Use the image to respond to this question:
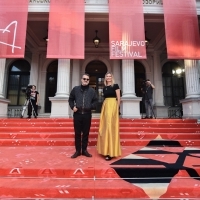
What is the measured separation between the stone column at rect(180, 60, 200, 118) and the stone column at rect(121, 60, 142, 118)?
88.9 inches

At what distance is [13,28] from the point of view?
7410 millimetres

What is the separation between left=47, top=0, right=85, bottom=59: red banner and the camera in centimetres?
739

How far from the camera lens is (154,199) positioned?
2271 millimetres

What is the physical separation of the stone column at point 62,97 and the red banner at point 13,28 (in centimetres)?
190

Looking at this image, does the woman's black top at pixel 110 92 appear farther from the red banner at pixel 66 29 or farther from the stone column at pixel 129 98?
the stone column at pixel 129 98

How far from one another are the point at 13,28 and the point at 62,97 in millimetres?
3608

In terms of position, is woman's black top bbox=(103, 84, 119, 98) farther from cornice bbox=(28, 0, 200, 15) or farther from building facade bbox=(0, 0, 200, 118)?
building facade bbox=(0, 0, 200, 118)

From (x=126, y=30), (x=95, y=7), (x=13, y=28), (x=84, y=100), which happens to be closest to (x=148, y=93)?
(x=126, y=30)

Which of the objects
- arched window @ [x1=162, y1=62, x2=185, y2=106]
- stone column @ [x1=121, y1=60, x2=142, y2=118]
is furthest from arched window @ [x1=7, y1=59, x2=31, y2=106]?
arched window @ [x1=162, y1=62, x2=185, y2=106]

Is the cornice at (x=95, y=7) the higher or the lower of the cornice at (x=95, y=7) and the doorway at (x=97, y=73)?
the higher

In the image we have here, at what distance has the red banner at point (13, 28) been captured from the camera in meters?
7.25

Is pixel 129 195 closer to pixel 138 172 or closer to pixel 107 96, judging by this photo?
pixel 138 172

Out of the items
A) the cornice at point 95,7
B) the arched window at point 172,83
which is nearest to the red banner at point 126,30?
the cornice at point 95,7

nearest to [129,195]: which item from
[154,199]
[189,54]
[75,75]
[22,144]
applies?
[154,199]
